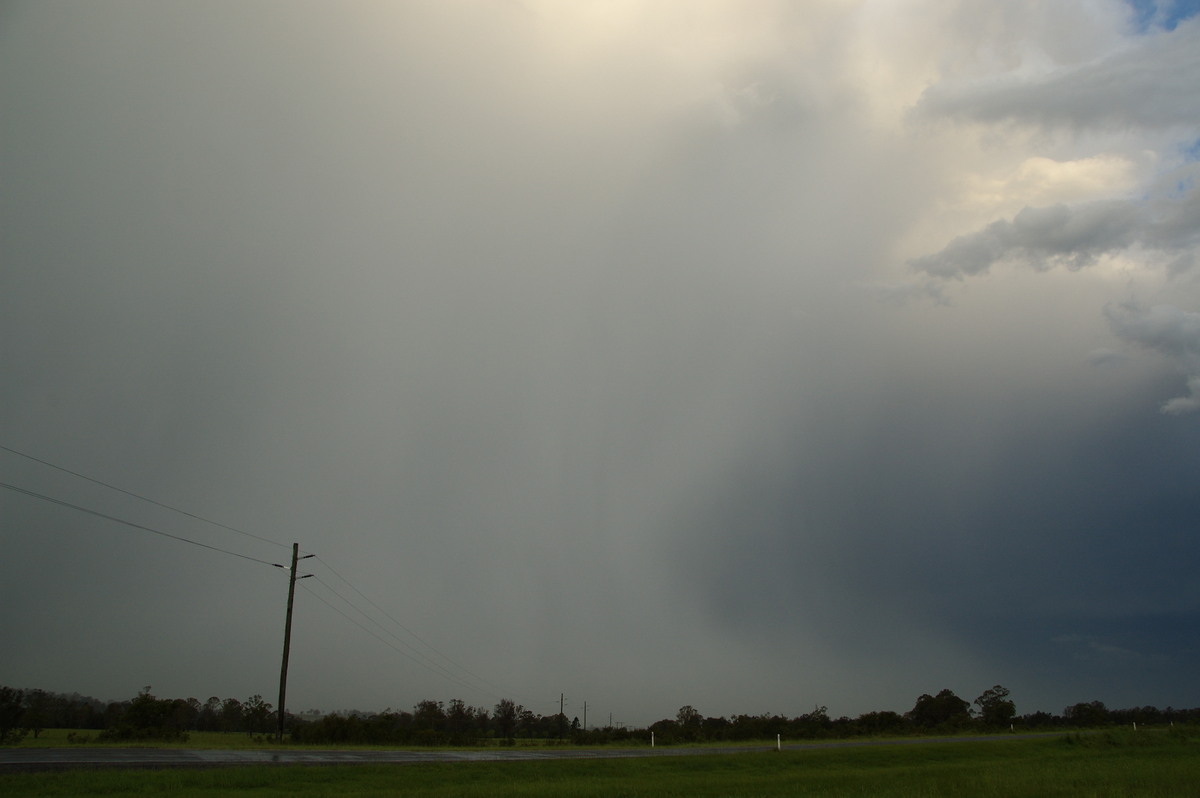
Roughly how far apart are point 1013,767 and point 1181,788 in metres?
10.7

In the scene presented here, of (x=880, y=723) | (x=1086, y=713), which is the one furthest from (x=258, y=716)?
(x=1086, y=713)

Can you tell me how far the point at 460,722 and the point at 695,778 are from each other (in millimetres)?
83611

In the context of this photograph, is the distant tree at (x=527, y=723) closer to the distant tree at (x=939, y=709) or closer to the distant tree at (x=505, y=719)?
the distant tree at (x=505, y=719)

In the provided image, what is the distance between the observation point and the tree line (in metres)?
54.7

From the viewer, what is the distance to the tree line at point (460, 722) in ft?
179

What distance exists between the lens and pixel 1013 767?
126ft

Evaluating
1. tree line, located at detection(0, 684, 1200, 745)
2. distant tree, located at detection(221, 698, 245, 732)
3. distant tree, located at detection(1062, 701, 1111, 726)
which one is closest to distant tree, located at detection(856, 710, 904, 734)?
tree line, located at detection(0, 684, 1200, 745)

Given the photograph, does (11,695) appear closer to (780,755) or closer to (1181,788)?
(780,755)

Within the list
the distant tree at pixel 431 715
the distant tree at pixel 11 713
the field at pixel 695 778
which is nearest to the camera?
the field at pixel 695 778

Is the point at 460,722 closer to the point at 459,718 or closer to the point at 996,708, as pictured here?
the point at 459,718

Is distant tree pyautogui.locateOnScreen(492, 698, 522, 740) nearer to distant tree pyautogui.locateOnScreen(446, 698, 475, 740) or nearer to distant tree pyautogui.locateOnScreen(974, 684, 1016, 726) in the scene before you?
distant tree pyautogui.locateOnScreen(446, 698, 475, 740)

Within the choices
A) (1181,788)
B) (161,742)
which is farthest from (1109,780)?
(161,742)

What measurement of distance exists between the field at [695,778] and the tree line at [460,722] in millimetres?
27189

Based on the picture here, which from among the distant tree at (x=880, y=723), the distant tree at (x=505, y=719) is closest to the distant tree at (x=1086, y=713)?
the distant tree at (x=880, y=723)
